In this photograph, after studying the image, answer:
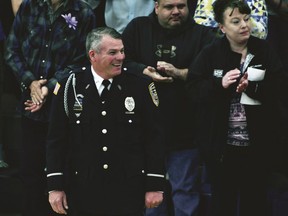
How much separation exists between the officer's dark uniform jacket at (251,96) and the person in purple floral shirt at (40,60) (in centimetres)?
101

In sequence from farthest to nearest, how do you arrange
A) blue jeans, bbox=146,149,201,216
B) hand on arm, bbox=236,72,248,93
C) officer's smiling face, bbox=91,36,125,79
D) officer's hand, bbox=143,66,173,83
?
blue jeans, bbox=146,149,201,216 < officer's hand, bbox=143,66,173,83 < hand on arm, bbox=236,72,248,93 < officer's smiling face, bbox=91,36,125,79

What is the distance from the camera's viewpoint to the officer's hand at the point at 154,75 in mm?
5645

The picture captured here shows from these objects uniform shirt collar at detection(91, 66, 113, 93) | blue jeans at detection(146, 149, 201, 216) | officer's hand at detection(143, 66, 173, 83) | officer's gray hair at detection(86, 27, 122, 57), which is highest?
officer's gray hair at detection(86, 27, 122, 57)

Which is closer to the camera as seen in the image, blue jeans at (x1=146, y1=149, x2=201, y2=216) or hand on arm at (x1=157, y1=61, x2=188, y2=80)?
hand on arm at (x1=157, y1=61, x2=188, y2=80)

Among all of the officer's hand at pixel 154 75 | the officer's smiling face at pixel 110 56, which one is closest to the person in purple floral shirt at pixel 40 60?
the officer's hand at pixel 154 75

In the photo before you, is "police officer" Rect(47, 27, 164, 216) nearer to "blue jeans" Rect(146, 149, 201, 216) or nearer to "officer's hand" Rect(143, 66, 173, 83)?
"officer's hand" Rect(143, 66, 173, 83)

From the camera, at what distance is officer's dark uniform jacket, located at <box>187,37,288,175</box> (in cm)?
528

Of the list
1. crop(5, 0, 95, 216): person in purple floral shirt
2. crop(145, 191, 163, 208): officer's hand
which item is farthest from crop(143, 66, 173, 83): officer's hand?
crop(145, 191, 163, 208): officer's hand

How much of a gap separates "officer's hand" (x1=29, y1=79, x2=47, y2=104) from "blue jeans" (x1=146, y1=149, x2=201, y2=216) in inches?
44.4

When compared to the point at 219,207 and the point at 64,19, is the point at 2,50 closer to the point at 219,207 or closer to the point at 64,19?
the point at 64,19

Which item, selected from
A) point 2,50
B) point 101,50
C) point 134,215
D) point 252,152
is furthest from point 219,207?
point 2,50

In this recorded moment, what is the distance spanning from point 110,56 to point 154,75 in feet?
3.66

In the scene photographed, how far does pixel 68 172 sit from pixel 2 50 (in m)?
2.86

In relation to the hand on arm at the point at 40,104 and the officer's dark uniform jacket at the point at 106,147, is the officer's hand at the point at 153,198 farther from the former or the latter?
the hand on arm at the point at 40,104
